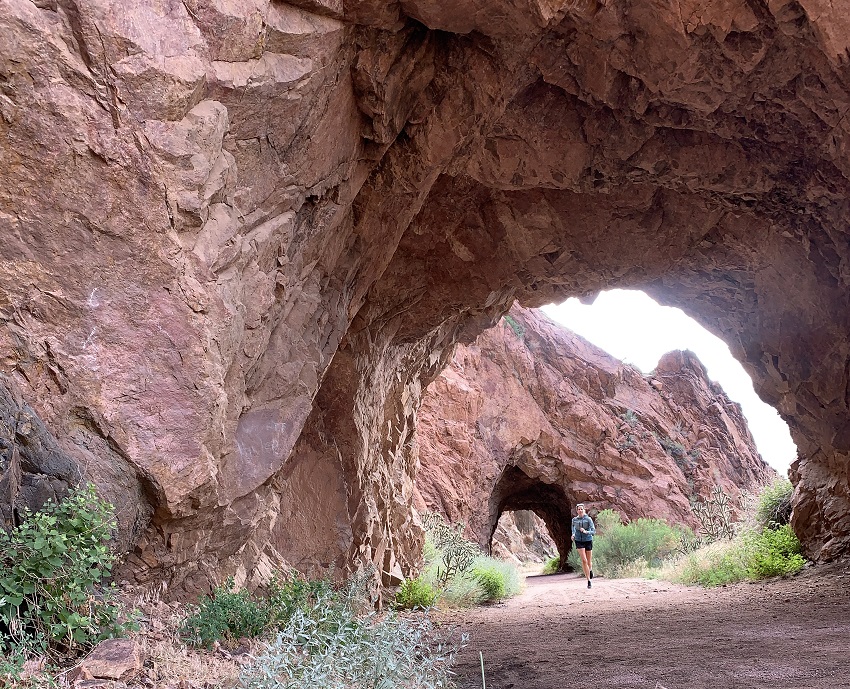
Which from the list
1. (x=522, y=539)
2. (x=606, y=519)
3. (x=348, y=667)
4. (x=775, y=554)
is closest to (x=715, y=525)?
(x=606, y=519)

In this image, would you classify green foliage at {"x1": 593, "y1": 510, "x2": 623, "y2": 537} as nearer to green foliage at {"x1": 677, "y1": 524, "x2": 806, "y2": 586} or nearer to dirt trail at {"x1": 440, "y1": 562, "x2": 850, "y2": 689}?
green foliage at {"x1": 677, "y1": 524, "x2": 806, "y2": 586}

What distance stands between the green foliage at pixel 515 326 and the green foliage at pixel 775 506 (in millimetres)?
9777

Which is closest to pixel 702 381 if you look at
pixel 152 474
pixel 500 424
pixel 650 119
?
pixel 500 424

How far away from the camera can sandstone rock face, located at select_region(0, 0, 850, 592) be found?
10.8 feet

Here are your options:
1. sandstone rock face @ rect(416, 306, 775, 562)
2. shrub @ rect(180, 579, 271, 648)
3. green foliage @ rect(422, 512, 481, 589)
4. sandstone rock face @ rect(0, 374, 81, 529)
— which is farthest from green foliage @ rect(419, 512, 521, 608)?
sandstone rock face @ rect(0, 374, 81, 529)

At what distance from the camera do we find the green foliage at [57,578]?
9.07ft

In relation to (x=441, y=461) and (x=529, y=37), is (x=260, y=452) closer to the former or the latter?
(x=529, y=37)

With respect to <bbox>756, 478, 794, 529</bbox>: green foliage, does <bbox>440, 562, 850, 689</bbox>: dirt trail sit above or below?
below

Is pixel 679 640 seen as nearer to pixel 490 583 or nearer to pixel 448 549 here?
pixel 490 583

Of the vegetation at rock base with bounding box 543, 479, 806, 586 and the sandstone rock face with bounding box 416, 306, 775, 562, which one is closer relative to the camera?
the vegetation at rock base with bounding box 543, 479, 806, 586

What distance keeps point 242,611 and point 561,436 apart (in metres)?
16.0

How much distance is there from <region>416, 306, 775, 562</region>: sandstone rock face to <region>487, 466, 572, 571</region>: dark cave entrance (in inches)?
2.7

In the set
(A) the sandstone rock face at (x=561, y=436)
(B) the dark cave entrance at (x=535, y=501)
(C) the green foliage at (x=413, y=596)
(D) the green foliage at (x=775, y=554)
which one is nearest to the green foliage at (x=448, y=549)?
(C) the green foliage at (x=413, y=596)

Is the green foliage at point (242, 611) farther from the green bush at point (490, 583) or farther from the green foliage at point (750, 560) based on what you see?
the green foliage at point (750, 560)
